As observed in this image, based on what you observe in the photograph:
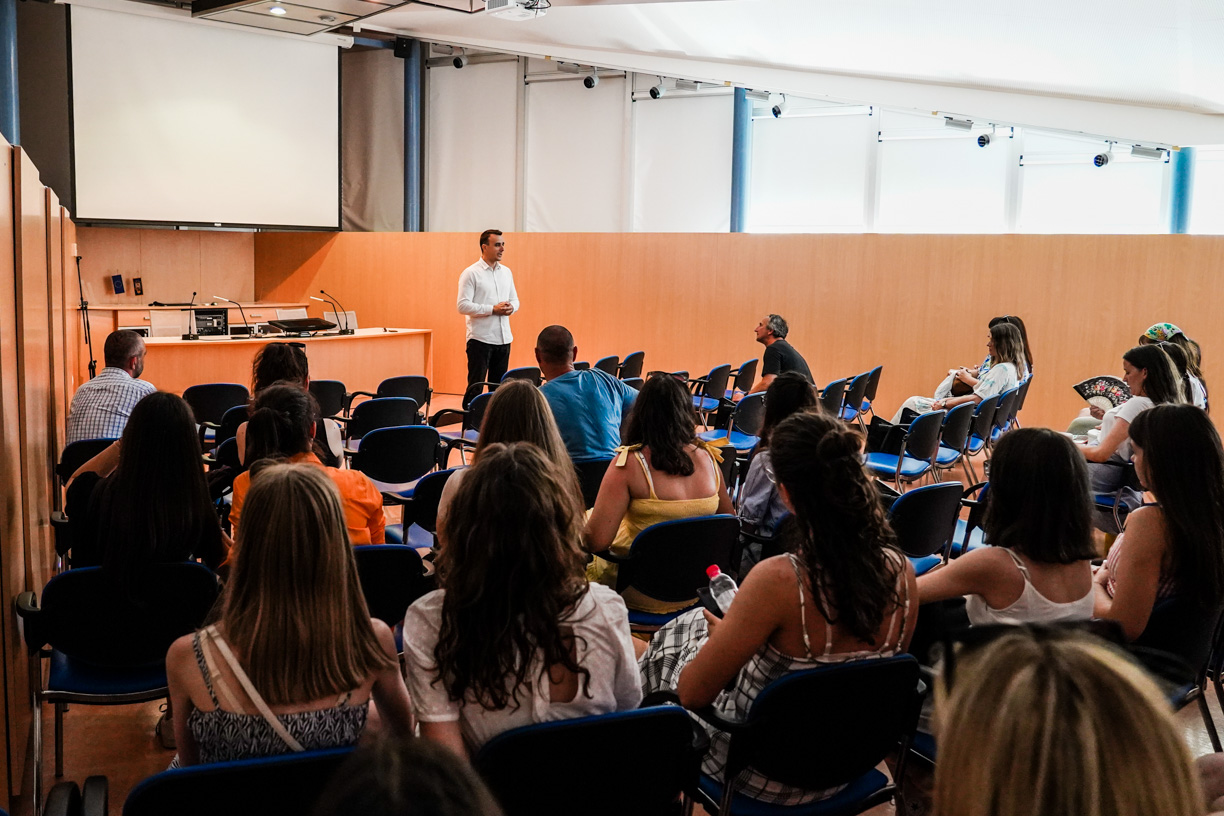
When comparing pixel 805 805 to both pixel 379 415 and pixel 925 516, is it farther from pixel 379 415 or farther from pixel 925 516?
pixel 379 415

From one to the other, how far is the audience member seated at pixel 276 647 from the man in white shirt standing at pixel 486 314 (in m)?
6.92

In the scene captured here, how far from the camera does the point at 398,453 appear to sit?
496 cm

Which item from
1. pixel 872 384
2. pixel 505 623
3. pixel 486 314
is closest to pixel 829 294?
pixel 872 384

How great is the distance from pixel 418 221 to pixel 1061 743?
13172 millimetres

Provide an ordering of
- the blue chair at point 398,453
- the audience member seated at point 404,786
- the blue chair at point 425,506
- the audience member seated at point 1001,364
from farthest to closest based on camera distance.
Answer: the audience member seated at point 1001,364, the blue chair at point 398,453, the blue chair at point 425,506, the audience member seated at point 404,786

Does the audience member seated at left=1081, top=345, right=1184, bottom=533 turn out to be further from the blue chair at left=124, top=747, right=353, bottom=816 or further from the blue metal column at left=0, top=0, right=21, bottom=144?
the blue metal column at left=0, top=0, right=21, bottom=144

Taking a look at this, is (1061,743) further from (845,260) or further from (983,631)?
(845,260)

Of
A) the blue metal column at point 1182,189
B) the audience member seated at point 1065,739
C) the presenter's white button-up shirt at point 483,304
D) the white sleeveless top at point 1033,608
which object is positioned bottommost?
the white sleeveless top at point 1033,608

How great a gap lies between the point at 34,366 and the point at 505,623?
264 centimetres

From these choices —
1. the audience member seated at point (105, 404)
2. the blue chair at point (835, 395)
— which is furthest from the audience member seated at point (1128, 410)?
the audience member seated at point (105, 404)

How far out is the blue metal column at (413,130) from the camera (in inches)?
504

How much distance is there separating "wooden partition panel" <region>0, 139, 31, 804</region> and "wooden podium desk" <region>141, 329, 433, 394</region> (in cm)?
476

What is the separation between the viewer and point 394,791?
2.28 feet

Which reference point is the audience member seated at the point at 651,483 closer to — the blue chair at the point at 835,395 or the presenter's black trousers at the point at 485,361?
the blue chair at the point at 835,395
